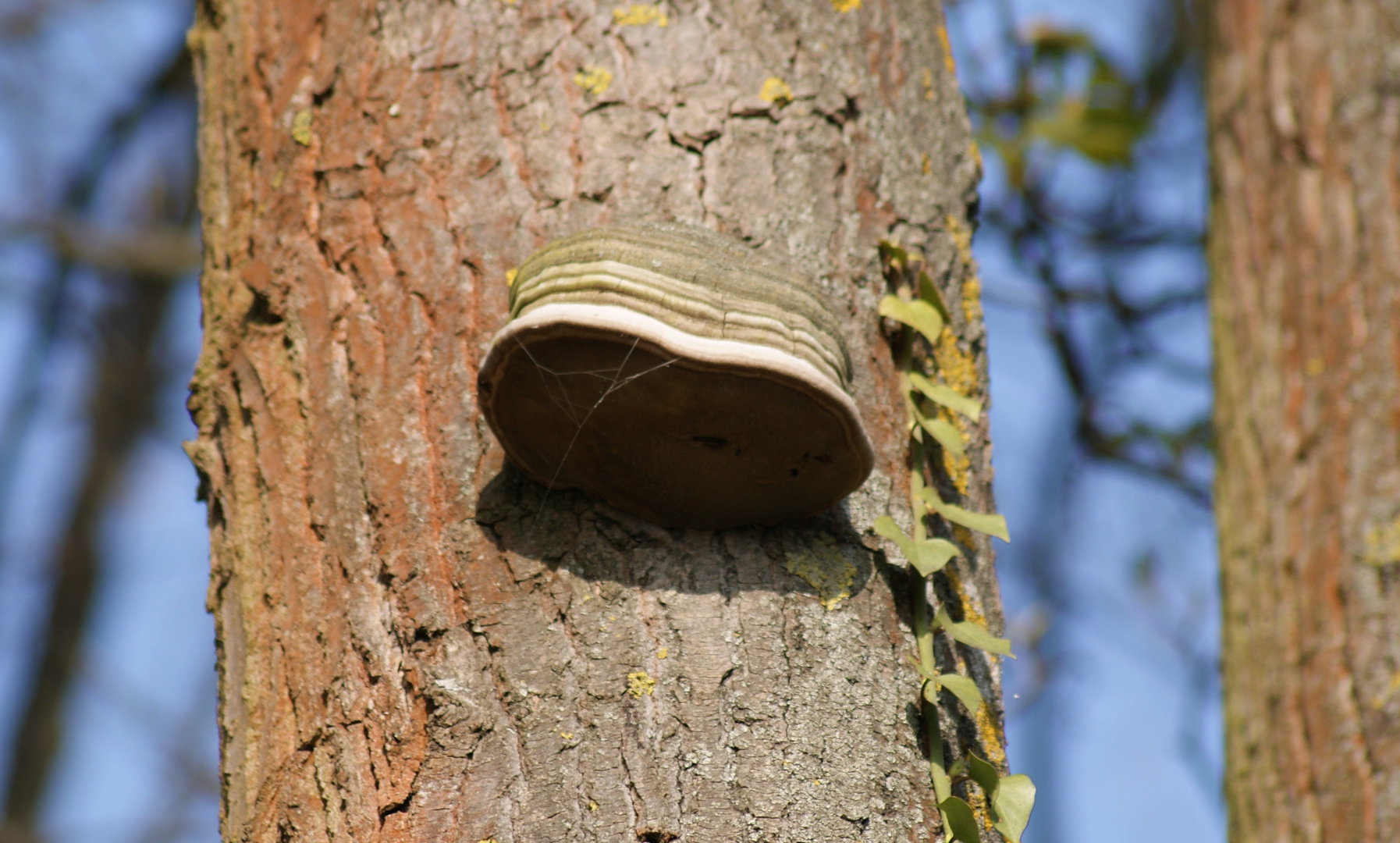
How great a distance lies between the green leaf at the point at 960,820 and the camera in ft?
5.32

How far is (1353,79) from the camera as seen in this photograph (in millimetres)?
3949

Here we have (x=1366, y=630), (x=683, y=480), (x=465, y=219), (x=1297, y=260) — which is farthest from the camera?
(x=1297, y=260)

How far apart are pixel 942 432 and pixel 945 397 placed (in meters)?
0.08

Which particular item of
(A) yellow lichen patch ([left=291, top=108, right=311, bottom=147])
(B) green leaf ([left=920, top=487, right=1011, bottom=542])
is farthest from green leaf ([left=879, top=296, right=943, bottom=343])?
(A) yellow lichen patch ([left=291, top=108, right=311, bottom=147])

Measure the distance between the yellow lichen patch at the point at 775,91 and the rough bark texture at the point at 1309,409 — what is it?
91.3 inches

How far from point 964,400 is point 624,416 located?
0.73 meters

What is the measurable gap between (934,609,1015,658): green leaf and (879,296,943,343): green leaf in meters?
0.51

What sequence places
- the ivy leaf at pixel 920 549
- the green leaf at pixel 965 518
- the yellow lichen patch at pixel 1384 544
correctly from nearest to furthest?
the ivy leaf at pixel 920 549
the green leaf at pixel 965 518
the yellow lichen patch at pixel 1384 544

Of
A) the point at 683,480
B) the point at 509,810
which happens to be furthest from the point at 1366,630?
the point at 509,810

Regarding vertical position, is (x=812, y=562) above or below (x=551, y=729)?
above

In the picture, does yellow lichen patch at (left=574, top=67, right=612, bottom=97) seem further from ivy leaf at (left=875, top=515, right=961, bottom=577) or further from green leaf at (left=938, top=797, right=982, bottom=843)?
green leaf at (left=938, top=797, right=982, bottom=843)

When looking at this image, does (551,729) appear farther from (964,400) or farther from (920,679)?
(964,400)

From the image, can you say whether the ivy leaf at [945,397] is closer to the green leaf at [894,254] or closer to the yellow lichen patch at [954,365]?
the yellow lichen patch at [954,365]

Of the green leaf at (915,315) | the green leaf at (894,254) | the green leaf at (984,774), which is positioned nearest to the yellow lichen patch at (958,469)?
the green leaf at (915,315)
